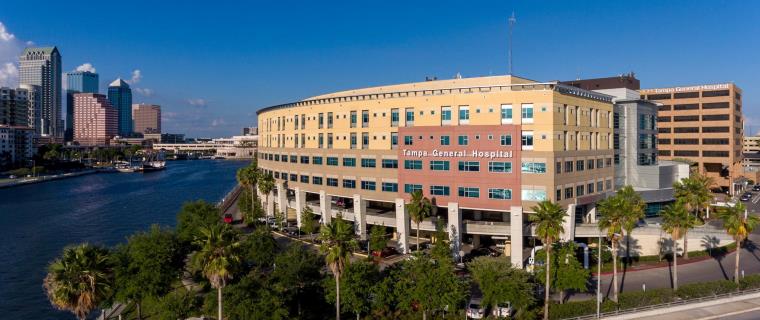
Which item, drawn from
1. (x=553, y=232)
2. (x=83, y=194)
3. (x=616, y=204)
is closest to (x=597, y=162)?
(x=616, y=204)

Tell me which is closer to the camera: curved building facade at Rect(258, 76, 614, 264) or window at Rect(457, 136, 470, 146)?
curved building facade at Rect(258, 76, 614, 264)

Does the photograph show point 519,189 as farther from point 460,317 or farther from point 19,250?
point 19,250

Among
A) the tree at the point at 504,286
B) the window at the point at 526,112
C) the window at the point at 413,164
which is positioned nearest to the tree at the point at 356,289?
the tree at the point at 504,286

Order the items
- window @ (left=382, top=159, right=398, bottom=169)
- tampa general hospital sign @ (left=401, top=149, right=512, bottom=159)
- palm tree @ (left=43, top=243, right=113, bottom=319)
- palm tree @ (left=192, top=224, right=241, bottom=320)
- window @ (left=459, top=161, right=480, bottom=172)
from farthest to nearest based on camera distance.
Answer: window @ (left=382, top=159, right=398, bottom=169) → window @ (left=459, top=161, right=480, bottom=172) → tampa general hospital sign @ (left=401, top=149, right=512, bottom=159) → palm tree @ (left=192, top=224, right=241, bottom=320) → palm tree @ (left=43, top=243, right=113, bottom=319)

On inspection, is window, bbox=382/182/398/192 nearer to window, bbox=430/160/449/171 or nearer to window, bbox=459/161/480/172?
window, bbox=430/160/449/171

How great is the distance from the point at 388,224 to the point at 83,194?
140888 millimetres

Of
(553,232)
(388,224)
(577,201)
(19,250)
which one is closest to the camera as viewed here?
(553,232)

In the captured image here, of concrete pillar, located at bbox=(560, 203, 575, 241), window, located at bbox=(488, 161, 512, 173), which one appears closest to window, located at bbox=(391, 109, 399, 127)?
window, located at bbox=(488, 161, 512, 173)

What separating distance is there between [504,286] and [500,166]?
84.9ft

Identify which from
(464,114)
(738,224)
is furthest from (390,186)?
(738,224)

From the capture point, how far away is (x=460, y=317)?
41.8 m

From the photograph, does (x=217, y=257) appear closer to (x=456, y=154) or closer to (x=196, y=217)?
(x=196, y=217)

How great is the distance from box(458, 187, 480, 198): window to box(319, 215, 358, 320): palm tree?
29.7 m

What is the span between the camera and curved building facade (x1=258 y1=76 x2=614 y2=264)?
62.8 m
